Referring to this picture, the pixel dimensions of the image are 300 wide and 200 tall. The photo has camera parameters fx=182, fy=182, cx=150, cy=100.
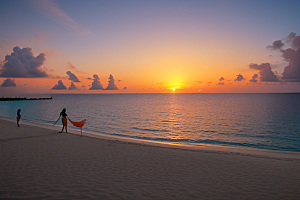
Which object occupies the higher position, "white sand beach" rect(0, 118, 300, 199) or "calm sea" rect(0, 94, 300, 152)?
"white sand beach" rect(0, 118, 300, 199)

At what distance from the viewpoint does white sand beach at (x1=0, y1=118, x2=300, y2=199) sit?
678 cm

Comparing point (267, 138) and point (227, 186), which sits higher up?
point (227, 186)

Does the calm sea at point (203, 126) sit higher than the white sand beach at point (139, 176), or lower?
lower

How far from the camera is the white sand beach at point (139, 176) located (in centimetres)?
678

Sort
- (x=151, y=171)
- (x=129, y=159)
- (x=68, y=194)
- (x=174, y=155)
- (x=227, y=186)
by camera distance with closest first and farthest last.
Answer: (x=68, y=194), (x=227, y=186), (x=151, y=171), (x=129, y=159), (x=174, y=155)

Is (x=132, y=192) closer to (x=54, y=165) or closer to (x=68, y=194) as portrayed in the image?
(x=68, y=194)

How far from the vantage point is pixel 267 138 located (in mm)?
24391

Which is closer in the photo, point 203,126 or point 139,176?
point 139,176

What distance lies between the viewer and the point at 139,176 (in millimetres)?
8602

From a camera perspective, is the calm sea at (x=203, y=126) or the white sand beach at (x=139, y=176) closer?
the white sand beach at (x=139, y=176)

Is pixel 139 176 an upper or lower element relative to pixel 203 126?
upper

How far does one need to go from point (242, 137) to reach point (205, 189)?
20.3 metres

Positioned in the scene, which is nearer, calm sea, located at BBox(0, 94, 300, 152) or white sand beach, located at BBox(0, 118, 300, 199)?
white sand beach, located at BBox(0, 118, 300, 199)

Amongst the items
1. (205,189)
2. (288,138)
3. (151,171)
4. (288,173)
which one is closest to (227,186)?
(205,189)
